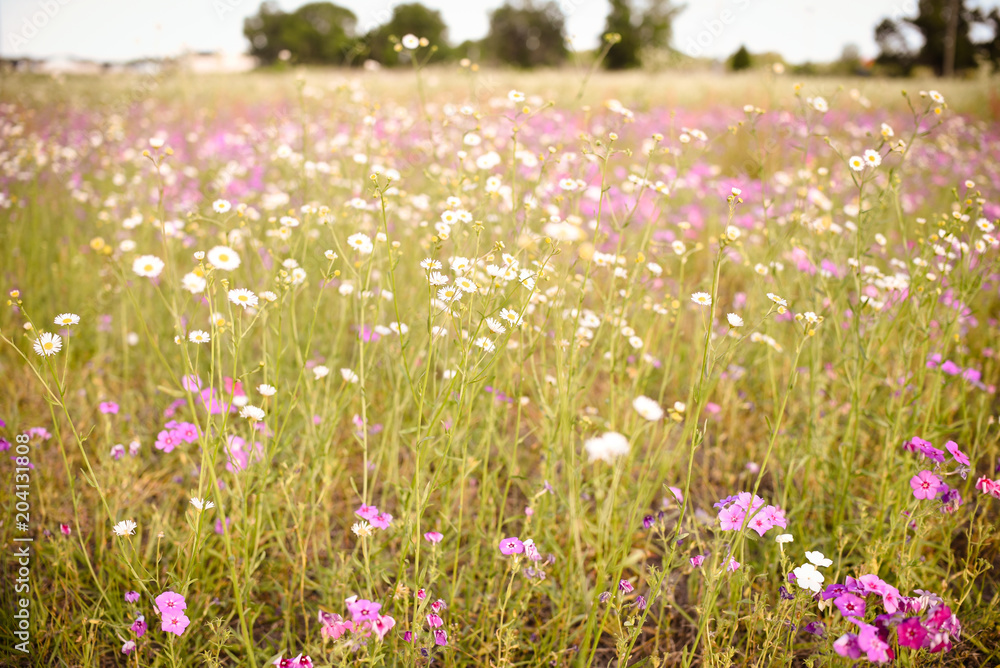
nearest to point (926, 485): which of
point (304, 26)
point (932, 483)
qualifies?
point (932, 483)

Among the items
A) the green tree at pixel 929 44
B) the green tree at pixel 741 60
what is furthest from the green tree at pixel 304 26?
the green tree at pixel 929 44

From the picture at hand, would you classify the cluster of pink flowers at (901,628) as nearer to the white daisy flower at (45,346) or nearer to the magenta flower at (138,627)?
the magenta flower at (138,627)

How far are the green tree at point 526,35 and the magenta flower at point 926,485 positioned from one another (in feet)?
117

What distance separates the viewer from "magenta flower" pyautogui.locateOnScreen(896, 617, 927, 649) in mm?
961

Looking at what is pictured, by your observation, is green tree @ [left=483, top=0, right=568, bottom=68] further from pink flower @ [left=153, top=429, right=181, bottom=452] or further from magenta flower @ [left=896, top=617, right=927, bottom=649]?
magenta flower @ [left=896, top=617, right=927, bottom=649]

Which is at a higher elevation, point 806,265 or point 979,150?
point 979,150

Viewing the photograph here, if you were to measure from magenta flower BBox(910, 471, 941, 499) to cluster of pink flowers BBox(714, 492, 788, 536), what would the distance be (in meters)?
0.34

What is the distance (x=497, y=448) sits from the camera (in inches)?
86.7

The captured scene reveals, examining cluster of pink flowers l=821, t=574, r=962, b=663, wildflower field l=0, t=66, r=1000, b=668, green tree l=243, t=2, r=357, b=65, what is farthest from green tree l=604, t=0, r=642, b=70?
cluster of pink flowers l=821, t=574, r=962, b=663

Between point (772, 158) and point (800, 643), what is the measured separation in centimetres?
518

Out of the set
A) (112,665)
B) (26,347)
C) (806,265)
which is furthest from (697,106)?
(112,665)

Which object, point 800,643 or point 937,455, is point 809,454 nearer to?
point 937,455

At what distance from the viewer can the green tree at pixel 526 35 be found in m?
34.3

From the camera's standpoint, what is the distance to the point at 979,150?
5.66 metres
